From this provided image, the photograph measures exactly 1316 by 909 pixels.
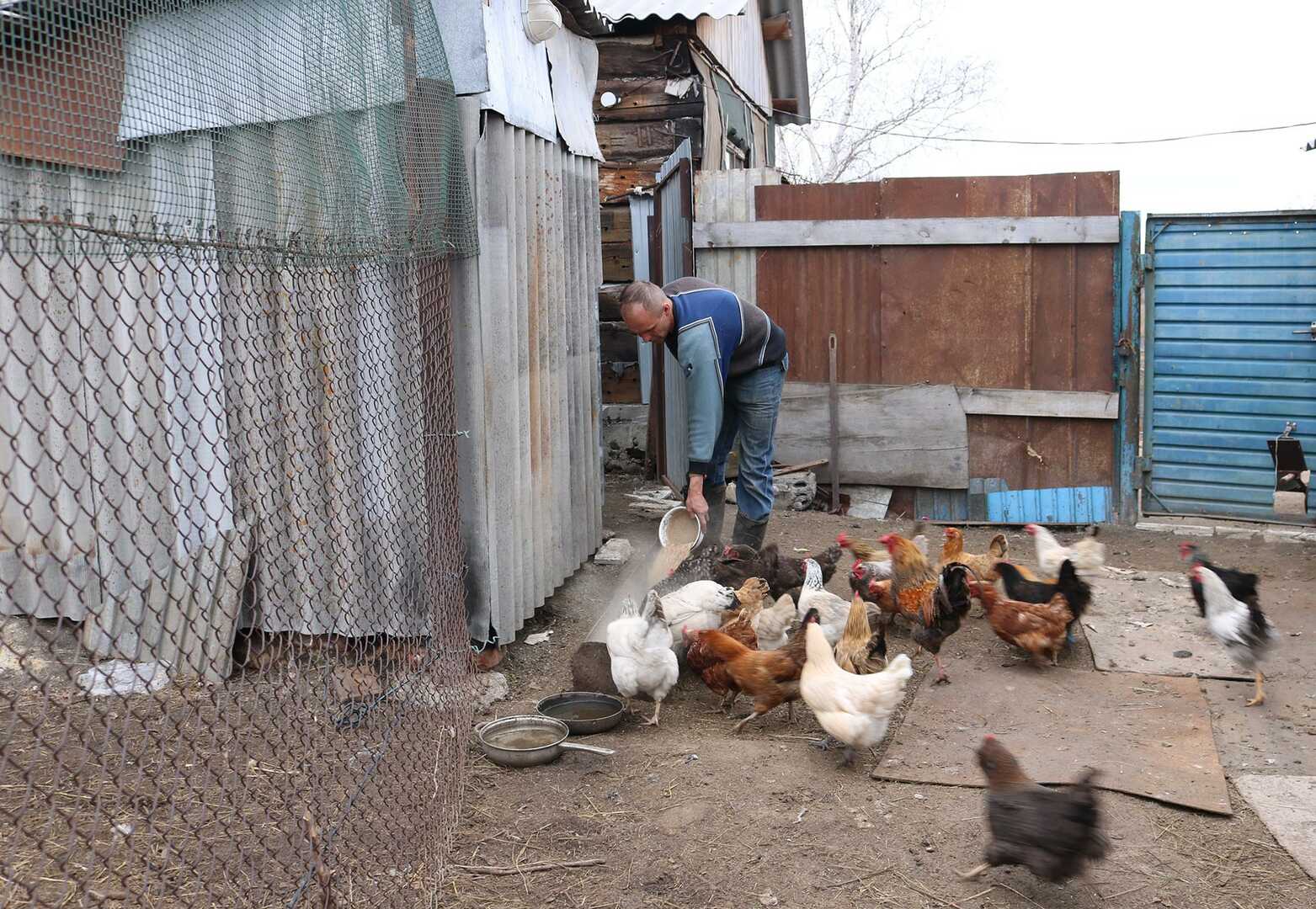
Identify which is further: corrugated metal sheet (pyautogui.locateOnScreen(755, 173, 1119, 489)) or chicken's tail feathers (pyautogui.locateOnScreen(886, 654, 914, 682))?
corrugated metal sheet (pyautogui.locateOnScreen(755, 173, 1119, 489))

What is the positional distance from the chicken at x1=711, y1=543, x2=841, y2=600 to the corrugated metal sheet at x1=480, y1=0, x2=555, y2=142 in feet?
8.77

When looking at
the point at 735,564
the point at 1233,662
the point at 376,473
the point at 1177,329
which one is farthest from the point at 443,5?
the point at 1177,329

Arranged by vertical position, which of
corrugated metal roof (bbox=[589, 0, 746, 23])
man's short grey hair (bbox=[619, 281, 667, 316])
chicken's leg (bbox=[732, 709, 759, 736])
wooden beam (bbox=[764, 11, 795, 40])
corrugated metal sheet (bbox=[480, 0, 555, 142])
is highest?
wooden beam (bbox=[764, 11, 795, 40])

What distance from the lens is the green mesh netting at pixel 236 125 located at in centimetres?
258

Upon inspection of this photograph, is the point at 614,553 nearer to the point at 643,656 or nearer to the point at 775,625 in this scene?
the point at 775,625

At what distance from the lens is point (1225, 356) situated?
774cm

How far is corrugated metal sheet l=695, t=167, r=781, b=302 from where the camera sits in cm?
875

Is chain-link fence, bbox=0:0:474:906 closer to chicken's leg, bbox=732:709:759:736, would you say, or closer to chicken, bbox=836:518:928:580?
chicken's leg, bbox=732:709:759:736

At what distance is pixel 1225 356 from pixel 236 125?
7.14 metres

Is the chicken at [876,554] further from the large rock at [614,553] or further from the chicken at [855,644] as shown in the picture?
the large rock at [614,553]

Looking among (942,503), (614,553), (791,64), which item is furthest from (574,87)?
(791,64)

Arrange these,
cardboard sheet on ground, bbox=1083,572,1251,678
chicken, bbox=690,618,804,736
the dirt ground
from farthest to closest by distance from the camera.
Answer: cardboard sheet on ground, bbox=1083,572,1251,678
chicken, bbox=690,618,804,736
the dirt ground

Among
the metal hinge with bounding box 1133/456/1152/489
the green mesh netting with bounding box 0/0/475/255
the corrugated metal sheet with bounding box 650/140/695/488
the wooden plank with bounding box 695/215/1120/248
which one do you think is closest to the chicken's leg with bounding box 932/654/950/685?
the corrugated metal sheet with bounding box 650/140/695/488

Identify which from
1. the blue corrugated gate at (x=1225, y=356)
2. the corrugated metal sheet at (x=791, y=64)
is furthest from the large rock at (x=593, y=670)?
the corrugated metal sheet at (x=791, y=64)
